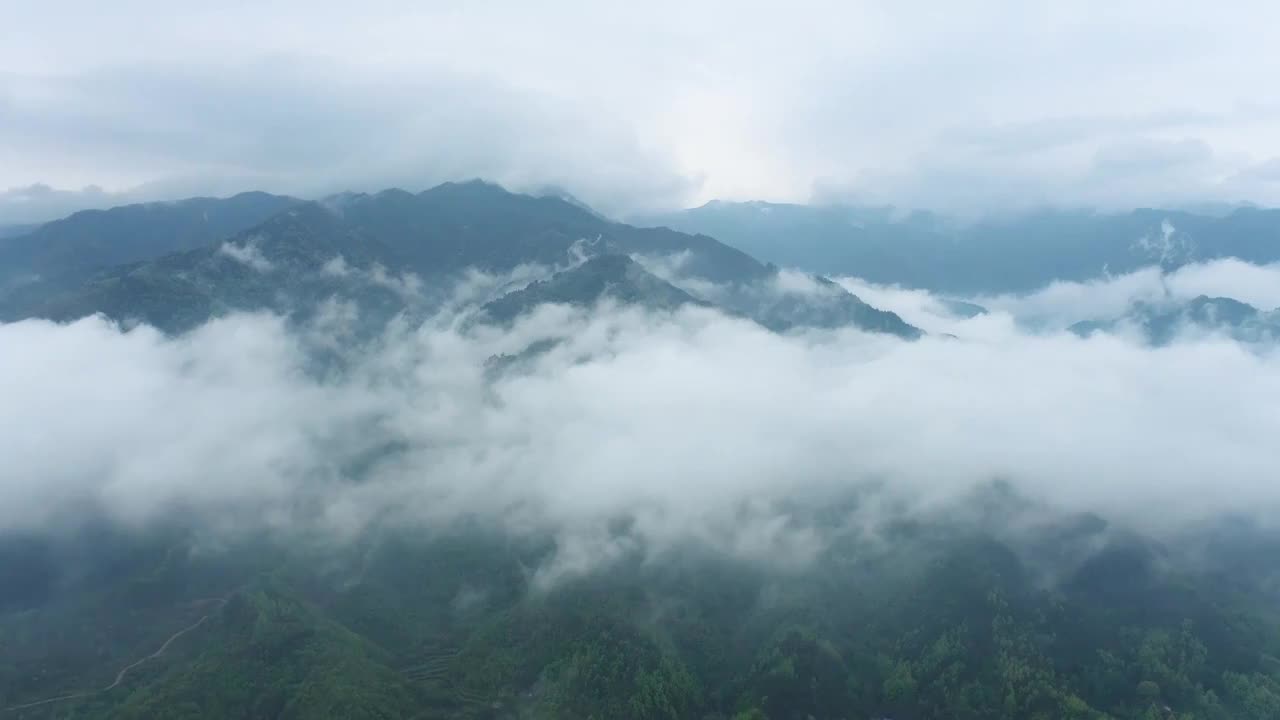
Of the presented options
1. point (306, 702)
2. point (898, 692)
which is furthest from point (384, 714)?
point (898, 692)

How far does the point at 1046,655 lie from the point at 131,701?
206826 millimetres

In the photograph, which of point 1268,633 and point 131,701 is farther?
point 1268,633

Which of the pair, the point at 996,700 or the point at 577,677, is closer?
the point at 996,700

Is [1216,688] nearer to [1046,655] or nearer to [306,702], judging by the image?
[1046,655]

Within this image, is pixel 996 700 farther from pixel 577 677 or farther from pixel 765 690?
pixel 577 677

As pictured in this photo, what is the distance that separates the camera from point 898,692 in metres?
192

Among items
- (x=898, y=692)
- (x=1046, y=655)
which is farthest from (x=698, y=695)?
(x=1046, y=655)

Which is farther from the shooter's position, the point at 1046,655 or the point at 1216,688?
the point at 1046,655

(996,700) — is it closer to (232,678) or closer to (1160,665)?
(1160,665)

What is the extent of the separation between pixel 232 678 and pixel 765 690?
12165cm

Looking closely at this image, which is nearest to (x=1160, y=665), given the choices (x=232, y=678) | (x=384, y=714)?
(x=384, y=714)

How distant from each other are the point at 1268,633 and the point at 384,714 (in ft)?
673

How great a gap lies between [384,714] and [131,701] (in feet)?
184

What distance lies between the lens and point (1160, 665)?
186125 mm
